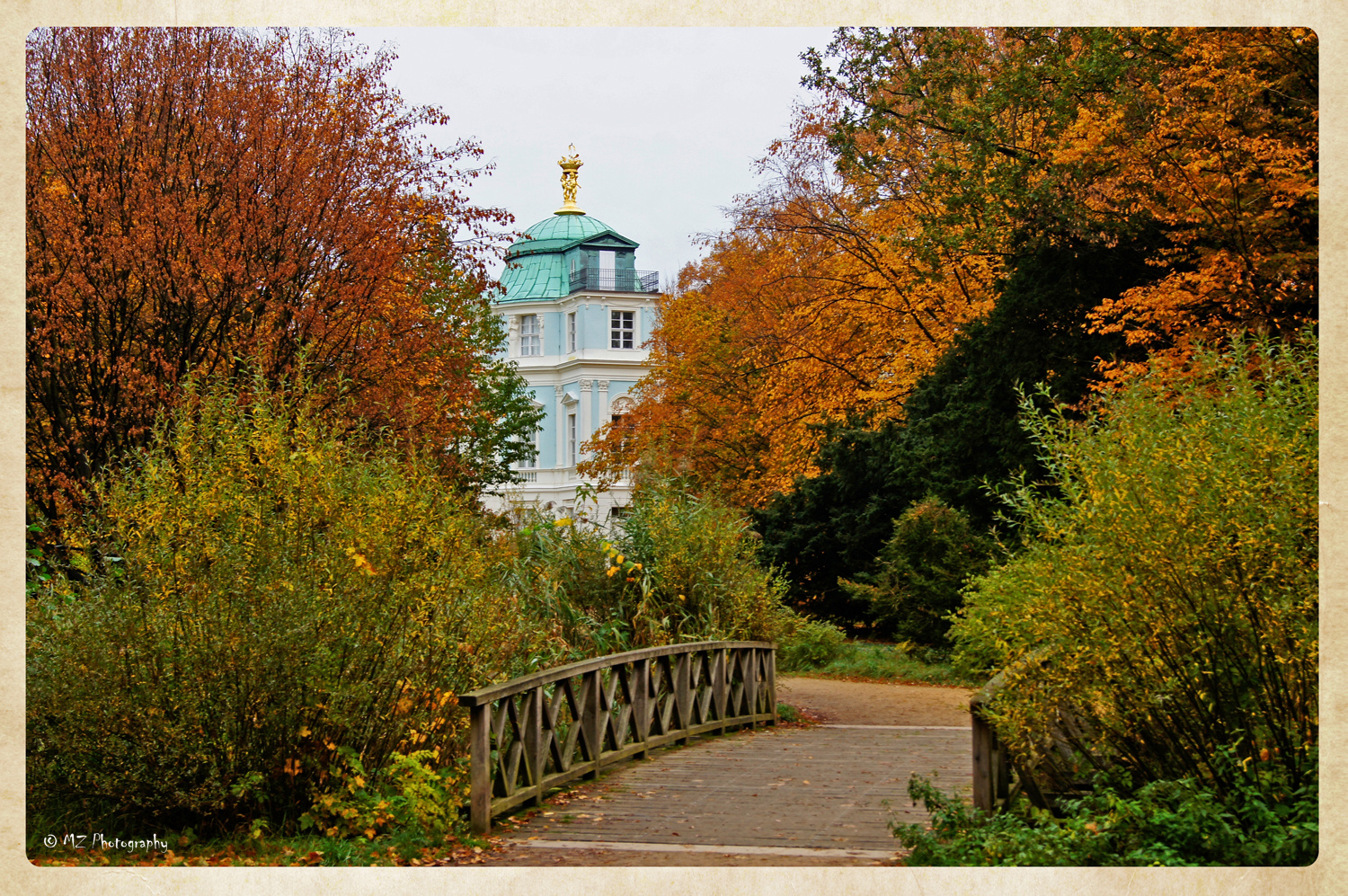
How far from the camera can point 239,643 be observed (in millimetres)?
5637

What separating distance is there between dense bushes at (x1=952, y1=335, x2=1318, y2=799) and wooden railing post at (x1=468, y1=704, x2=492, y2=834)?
8.13ft

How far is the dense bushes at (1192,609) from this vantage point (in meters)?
5.02

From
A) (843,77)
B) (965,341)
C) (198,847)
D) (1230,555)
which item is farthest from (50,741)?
(965,341)

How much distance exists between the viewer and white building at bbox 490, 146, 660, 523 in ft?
107

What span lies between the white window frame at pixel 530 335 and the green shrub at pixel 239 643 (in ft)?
101

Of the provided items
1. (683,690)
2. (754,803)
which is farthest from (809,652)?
(754,803)

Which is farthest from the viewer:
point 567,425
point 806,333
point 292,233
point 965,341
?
point 567,425

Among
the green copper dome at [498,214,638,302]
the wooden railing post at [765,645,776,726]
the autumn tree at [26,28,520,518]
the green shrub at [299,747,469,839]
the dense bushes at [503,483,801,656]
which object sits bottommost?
the wooden railing post at [765,645,776,726]

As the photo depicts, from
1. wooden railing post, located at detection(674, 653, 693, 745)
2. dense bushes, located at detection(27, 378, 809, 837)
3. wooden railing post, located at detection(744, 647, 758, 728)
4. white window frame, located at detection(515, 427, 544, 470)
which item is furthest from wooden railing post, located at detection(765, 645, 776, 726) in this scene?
white window frame, located at detection(515, 427, 544, 470)

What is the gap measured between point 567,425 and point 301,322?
2836 centimetres

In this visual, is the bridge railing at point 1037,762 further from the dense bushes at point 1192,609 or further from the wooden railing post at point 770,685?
the wooden railing post at point 770,685

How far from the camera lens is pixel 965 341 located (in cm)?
1596

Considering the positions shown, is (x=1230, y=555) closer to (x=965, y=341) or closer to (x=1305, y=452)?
(x=1305, y=452)

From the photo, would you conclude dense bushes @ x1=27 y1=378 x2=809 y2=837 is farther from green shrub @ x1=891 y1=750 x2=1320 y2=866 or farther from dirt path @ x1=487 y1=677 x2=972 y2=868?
green shrub @ x1=891 y1=750 x2=1320 y2=866
